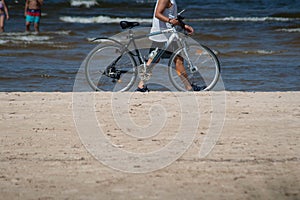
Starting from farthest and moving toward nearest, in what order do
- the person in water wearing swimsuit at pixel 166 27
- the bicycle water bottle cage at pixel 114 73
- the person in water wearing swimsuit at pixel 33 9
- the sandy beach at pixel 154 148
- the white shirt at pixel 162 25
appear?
the person in water wearing swimsuit at pixel 33 9 < the bicycle water bottle cage at pixel 114 73 < the white shirt at pixel 162 25 < the person in water wearing swimsuit at pixel 166 27 < the sandy beach at pixel 154 148

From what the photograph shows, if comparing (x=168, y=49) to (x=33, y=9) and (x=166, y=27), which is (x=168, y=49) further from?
(x=33, y=9)

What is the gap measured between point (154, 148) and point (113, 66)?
340 centimetres

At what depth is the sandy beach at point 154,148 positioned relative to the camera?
201 inches

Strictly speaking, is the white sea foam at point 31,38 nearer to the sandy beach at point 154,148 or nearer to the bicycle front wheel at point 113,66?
the bicycle front wheel at point 113,66

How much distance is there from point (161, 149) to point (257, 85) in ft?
19.7

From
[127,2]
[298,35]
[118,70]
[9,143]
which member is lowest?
[127,2]

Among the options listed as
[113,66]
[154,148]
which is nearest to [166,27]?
[113,66]

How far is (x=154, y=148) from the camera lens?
6.36 m

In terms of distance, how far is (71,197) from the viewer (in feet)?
16.2

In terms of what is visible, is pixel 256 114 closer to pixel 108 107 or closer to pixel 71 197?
pixel 108 107

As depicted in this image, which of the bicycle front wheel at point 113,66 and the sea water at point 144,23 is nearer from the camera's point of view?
the bicycle front wheel at point 113,66

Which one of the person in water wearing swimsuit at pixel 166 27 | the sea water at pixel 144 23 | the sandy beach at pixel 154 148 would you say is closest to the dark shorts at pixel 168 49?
the person in water wearing swimsuit at pixel 166 27

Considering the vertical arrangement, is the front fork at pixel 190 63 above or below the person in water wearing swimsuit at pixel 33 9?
above

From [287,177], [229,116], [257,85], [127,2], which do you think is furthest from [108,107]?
[127,2]
